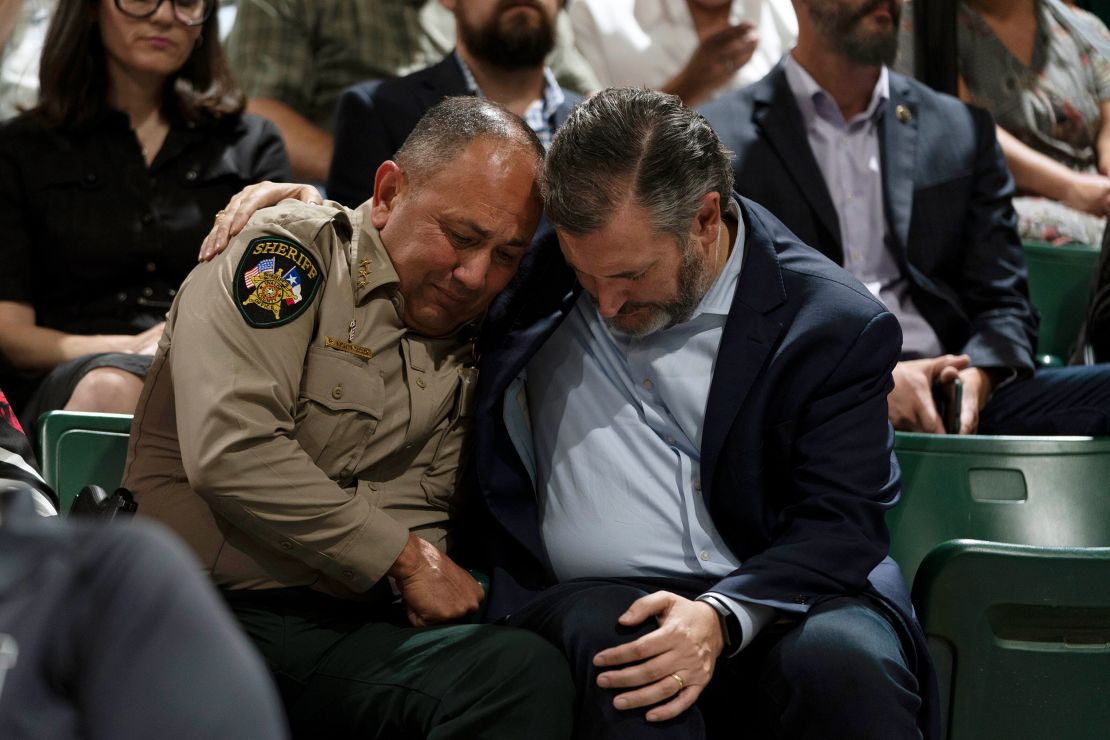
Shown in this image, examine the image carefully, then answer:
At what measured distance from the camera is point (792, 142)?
275 centimetres

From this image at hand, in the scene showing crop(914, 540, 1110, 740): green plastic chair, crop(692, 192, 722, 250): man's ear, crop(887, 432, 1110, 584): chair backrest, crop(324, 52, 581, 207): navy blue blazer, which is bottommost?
crop(887, 432, 1110, 584): chair backrest

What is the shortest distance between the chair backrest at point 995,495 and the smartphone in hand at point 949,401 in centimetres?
33

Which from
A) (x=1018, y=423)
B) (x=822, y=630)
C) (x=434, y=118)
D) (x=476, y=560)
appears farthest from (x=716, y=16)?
(x=822, y=630)

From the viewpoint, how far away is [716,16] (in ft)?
11.7

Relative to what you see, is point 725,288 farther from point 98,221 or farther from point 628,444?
point 98,221

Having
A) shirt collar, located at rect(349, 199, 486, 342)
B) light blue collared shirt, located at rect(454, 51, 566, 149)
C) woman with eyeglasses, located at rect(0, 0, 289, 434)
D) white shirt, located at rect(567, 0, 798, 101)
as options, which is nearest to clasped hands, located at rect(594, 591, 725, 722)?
shirt collar, located at rect(349, 199, 486, 342)

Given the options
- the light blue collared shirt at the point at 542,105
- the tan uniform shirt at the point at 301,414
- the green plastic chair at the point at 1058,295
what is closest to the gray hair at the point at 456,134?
the tan uniform shirt at the point at 301,414

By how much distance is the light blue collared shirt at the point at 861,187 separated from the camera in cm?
277

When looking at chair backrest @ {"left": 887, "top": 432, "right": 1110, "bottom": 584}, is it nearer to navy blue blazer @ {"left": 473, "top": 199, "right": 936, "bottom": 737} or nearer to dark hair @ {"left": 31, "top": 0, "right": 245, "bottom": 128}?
navy blue blazer @ {"left": 473, "top": 199, "right": 936, "bottom": 737}

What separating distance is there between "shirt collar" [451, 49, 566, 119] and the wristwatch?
1.59 meters

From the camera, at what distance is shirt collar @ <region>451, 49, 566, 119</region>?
302cm

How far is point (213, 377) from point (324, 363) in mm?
166

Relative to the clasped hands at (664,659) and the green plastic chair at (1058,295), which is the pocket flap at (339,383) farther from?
the green plastic chair at (1058,295)

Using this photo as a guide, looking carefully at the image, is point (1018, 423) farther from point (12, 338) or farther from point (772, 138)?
point (12, 338)
